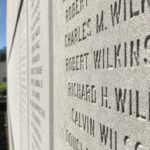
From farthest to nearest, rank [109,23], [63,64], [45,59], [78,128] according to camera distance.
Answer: [45,59], [63,64], [78,128], [109,23]

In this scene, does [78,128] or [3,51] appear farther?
[3,51]

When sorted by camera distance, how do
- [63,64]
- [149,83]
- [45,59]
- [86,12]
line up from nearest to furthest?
[149,83] < [86,12] < [63,64] < [45,59]

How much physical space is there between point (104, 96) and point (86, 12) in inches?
8.5

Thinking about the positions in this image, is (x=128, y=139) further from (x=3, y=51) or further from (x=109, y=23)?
(x=3, y=51)

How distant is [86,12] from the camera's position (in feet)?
3.33

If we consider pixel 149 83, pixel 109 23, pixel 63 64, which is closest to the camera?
pixel 149 83

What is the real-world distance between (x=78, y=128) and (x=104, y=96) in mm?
261

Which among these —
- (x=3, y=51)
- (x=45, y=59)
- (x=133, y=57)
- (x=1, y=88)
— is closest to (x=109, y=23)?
(x=133, y=57)

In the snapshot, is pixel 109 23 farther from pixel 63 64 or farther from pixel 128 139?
pixel 63 64

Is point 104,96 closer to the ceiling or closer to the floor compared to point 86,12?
closer to the floor

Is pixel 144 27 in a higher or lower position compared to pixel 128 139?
higher

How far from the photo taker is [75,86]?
1.19 m

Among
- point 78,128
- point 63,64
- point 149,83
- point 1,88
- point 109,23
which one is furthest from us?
point 1,88

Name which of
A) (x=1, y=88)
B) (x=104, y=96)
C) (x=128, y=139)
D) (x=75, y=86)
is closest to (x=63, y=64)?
(x=75, y=86)
